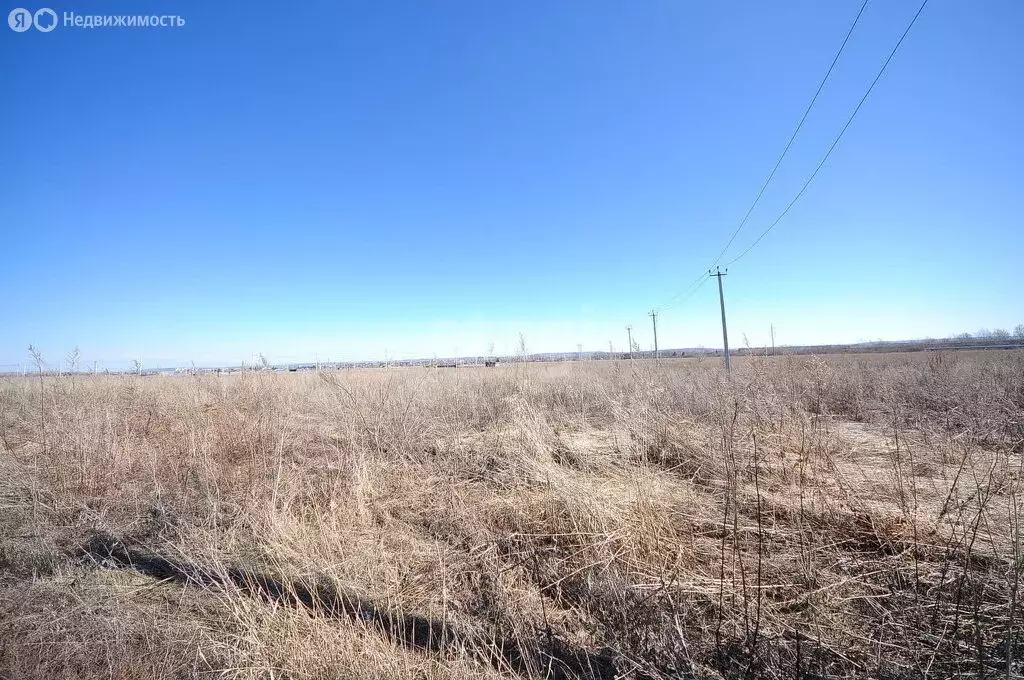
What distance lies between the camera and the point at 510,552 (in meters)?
2.42

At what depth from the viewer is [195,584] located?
7.34ft

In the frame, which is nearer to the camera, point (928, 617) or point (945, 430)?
point (928, 617)

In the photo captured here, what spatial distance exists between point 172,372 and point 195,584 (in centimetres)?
1390

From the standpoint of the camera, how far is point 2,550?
241cm

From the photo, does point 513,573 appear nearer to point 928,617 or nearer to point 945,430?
point 928,617

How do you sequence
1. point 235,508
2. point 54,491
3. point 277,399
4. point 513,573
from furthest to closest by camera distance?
1. point 277,399
2. point 54,491
3. point 235,508
4. point 513,573

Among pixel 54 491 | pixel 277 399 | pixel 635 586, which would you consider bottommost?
pixel 635 586

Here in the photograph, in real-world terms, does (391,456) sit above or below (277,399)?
below

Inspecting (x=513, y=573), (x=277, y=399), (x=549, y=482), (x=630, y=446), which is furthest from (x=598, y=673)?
(x=277, y=399)

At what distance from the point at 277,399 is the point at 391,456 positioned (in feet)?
13.1

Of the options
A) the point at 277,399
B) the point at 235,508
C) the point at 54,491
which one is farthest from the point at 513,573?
the point at 277,399

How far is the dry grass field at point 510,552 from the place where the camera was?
1.61 metres

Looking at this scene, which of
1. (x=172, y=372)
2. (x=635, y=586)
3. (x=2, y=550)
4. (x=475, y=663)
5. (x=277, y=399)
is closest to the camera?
(x=475, y=663)

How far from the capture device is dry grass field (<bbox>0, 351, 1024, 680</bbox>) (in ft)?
5.29
